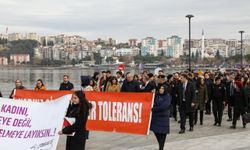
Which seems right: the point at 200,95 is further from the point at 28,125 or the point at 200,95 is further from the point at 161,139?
the point at 28,125

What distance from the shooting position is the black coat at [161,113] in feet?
34.6

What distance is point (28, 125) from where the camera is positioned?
21.3 ft

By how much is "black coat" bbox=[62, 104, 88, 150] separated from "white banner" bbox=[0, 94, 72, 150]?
2.05 ft

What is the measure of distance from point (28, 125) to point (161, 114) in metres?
4.74

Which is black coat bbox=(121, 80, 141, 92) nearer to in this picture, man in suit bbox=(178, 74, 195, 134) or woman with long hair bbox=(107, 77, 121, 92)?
woman with long hair bbox=(107, 77, 121, 92)

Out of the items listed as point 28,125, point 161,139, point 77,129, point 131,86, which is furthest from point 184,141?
point 28,125

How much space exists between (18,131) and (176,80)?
33.3 ft

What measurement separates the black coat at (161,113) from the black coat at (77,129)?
3.43m

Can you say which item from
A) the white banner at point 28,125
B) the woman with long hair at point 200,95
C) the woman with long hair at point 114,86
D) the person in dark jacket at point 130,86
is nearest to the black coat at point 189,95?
the person in dark jacket at point 130,86

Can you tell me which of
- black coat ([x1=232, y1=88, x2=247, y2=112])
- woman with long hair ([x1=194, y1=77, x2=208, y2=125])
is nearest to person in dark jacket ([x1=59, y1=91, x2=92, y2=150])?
black coat ([x1=232, y1=88, x2=247, y2=112])

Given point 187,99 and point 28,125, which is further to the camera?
point 187,99

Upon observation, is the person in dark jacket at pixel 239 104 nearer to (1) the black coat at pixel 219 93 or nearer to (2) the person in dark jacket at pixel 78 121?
(1) the black coat at pixel 219 93

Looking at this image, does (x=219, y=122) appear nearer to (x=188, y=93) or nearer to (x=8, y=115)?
(x=188, y=93)

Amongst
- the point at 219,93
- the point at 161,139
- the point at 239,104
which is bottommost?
the point at 161,139
